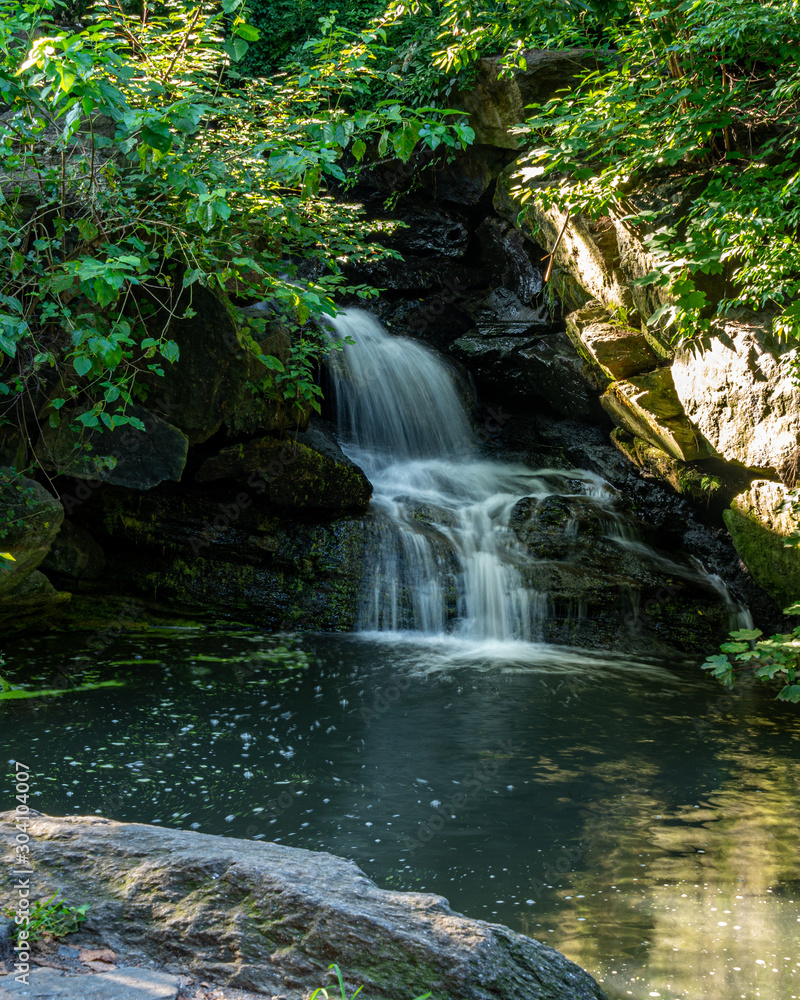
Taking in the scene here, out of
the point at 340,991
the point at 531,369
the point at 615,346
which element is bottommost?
the point at 340,991

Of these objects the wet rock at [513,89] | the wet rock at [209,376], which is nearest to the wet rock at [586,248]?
the wet rock at [513,89]

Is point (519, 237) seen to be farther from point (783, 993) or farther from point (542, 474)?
point (783, 993)

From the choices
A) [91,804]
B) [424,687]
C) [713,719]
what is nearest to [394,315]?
[424,687]

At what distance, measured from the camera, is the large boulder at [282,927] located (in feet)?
6.36

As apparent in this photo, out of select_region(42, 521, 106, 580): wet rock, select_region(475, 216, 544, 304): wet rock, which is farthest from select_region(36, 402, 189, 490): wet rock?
select_region(475, 216, 544, 304): wet rock

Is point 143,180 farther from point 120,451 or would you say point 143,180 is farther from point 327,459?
point 327,459

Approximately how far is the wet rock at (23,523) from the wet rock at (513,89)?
6.63 metres

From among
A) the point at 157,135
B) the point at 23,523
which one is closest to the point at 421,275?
the point at 23,523

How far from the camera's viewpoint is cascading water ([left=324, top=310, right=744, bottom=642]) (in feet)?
28.9

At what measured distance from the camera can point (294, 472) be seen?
8.84 meters

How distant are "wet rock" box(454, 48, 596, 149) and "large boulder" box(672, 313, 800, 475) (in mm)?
3837

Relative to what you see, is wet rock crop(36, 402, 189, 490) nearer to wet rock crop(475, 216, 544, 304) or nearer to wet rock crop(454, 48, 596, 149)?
wet rock crop(454, 48, 596, 149)

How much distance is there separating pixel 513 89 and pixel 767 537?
21.9 ft

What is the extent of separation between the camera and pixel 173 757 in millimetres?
5031
